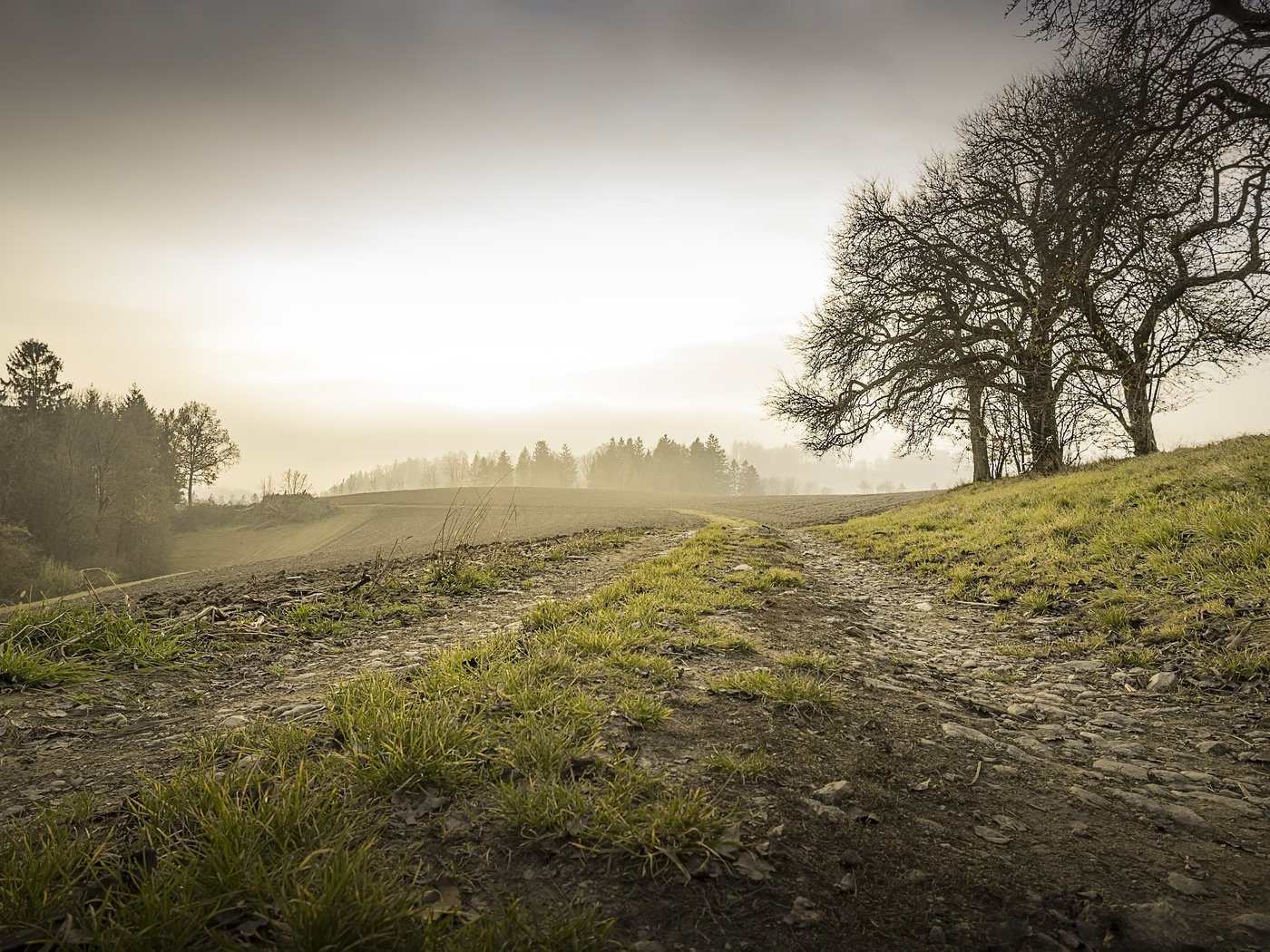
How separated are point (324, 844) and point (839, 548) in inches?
560

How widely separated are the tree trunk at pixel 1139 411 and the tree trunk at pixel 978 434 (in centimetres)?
460

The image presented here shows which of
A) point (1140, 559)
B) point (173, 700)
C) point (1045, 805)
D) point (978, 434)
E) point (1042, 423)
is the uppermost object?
point (978, 434)

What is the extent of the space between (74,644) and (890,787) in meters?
7.23

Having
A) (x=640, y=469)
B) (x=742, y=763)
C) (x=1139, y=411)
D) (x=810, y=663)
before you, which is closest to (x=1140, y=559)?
(x=810, y=663)

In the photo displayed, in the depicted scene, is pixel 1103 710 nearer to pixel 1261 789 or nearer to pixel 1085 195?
pixel 1261 789

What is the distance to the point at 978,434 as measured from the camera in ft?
69.2

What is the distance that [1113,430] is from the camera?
16.6 metres

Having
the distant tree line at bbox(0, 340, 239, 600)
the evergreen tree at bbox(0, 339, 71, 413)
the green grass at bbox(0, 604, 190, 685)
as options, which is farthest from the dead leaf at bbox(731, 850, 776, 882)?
the evergreen tree at bbox(0, 339, 71, 413)

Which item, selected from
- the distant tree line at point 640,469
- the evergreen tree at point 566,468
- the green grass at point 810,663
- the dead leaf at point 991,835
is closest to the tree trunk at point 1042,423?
the green grass at point 810,663

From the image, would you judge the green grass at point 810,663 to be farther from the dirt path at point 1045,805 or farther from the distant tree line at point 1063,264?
the distant tree line at point 1063,264

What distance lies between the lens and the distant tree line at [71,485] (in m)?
34.7

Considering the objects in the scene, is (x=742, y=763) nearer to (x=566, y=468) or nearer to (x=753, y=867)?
(x=753, y=867)

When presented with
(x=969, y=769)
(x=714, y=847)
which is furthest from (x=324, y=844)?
(x=969, y=769)

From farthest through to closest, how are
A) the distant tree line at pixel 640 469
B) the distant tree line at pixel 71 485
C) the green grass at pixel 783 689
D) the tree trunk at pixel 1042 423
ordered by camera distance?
the distant tree line at pixel 640 469, the distant tree line at pixel 71 485, the tree trunk at pixel 1042 423, the green grass at pixel 783 689
